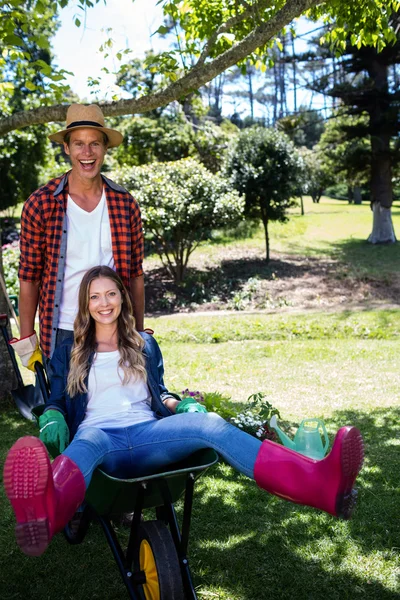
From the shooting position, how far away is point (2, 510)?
362 cm

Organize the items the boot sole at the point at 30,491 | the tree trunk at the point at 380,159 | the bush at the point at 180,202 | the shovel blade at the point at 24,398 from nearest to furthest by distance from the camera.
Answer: the boot sole at the point at 30,491, the shovel blade at the point at 24,398, the bush at the point at 180,202, the tree trunk at the point at 380,159

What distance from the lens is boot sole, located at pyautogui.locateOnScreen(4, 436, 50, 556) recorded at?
6.43ft

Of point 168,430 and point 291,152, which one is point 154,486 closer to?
point 168,430

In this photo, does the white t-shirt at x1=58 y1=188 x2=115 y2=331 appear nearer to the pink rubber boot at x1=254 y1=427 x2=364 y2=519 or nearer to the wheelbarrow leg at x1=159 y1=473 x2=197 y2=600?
the wheelbarrow leg at x1=159 y1=473 x2=197 y2=600

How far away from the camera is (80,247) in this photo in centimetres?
314

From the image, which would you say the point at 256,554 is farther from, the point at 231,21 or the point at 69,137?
the point at 231,21

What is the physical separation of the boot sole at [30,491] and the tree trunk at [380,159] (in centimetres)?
1535

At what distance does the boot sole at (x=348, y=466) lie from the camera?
2102 mm

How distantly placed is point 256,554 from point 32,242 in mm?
1838

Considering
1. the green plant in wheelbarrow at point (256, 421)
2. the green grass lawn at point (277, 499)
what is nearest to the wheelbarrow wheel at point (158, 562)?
the green grass lawn at point (277, 499)

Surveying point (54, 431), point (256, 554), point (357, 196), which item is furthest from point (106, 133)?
point (357, 196)

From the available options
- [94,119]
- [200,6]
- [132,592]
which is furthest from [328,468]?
[200,6]

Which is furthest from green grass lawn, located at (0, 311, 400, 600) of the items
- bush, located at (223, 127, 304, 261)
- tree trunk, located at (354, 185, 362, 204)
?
tree trunk, located at (354, 185, 362, 204)

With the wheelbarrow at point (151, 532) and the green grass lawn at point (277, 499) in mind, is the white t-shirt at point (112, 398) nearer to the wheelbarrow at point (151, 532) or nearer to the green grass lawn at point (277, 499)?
the wheelbarrow at point (151, 532)
